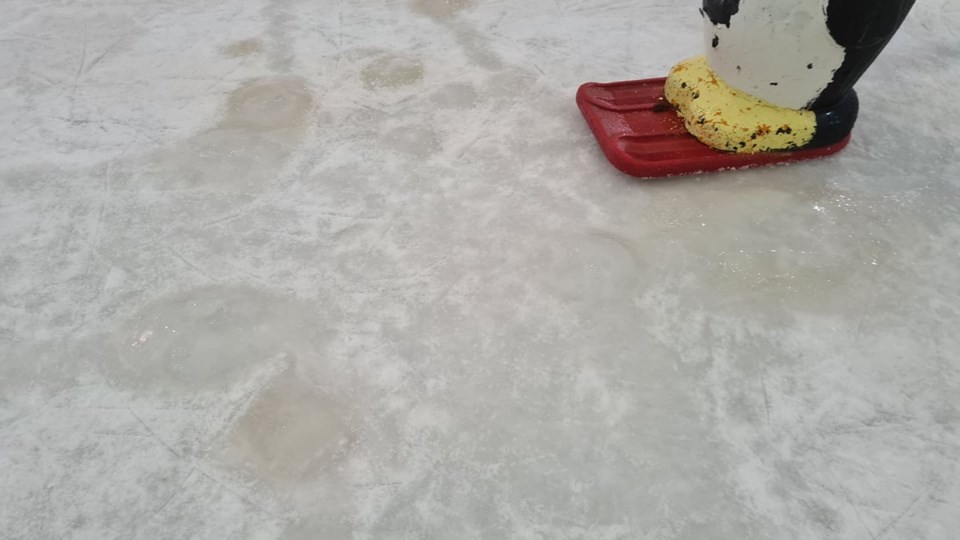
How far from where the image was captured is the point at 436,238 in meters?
1.39

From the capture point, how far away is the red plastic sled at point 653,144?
58.0 inches

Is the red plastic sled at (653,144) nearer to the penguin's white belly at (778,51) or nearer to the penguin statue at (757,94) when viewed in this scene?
the penguin statue at (757,94)

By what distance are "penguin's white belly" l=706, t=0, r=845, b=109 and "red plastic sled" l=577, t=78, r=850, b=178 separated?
13 cm

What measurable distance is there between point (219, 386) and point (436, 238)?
19.0 inches

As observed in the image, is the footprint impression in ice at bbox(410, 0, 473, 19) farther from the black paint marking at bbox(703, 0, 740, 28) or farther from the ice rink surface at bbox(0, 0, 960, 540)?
the black paint marking at bbox(703, 0, 740, 28)

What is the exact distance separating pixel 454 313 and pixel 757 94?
Answer: 79 cm

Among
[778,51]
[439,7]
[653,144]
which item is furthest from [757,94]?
[439,7]

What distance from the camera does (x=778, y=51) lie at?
1.37 meters

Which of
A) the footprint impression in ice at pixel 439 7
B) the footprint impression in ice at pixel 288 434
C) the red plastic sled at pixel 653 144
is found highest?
the footprint impression in ice at pixel 439 7

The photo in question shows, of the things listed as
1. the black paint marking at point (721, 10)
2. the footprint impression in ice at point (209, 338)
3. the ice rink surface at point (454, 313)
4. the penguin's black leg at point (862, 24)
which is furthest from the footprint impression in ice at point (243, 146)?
the penguin's black leg at point (862, 24)

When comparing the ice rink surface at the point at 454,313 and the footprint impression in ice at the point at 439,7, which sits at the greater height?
the footprint impression in ice at the point at 439,7

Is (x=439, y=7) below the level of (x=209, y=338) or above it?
above

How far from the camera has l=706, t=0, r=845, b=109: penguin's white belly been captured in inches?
51.6

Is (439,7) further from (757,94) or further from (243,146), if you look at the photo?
(757,94)
